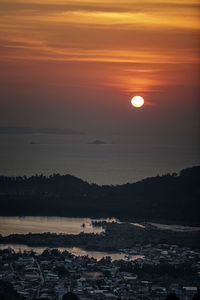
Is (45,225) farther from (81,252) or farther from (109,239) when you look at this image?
(81,252)

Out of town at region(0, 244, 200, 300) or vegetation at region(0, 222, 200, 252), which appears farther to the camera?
vegetation at region(0, 222, 200, 252)

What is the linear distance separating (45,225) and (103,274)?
18.6 feet

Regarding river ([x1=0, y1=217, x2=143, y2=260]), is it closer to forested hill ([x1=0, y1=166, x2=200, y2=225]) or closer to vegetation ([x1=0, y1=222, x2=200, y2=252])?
vegetation ([x1=0, y1=222, x2=200, y2=252])

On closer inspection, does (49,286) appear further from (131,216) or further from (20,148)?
(20,148)

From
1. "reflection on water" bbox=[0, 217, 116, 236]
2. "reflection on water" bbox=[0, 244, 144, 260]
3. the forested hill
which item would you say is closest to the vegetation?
"reflection on water" bbox=[0, 244, 144, 260]

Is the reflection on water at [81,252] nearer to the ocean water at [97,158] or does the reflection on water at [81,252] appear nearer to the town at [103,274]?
the town at [103,274]

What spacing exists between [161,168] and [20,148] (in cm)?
1081

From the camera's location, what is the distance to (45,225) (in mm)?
19281

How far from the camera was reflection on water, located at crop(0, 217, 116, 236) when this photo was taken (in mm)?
18391

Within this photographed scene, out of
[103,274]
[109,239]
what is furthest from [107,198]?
[103,274]

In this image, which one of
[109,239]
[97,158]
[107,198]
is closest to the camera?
[109,239]

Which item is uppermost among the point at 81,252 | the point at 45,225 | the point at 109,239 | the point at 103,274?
the point at 45,225

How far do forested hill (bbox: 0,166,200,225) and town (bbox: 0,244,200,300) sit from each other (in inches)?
168

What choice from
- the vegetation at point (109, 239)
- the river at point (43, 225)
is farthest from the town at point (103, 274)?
the river at point (43, 225)
